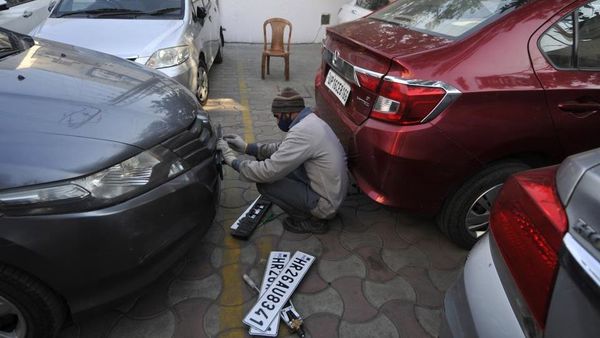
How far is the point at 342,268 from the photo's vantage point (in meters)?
2.31

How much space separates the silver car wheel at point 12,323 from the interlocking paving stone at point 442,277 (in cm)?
201

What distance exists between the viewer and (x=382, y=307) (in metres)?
2.06

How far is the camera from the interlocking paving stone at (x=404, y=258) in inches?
93.4

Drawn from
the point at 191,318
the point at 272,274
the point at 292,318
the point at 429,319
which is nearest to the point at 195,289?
the point at 191,318

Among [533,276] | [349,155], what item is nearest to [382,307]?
[349,155]

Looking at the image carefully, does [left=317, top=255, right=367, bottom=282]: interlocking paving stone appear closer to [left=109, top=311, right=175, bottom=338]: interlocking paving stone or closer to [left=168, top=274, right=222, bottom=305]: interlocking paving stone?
[left=168, top=274, right=222, bottom=305]: interlocking paving stone

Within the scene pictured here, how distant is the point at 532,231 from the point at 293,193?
1615mm

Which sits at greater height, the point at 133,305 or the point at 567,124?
the point at 567,124

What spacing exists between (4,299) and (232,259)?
44.5 inches

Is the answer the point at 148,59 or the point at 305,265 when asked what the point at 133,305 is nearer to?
the point at 305,265

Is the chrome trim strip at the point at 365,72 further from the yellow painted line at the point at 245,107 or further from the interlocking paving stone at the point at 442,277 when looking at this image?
the yellow painted line at the point at 245,107

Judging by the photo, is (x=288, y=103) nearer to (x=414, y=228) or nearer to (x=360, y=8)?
(x=414, y=228)

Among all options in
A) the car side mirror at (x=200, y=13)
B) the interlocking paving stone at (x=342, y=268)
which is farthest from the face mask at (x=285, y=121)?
the car side mirror at (x=200, y=13)

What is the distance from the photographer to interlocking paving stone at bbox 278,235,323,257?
7.98 feet
